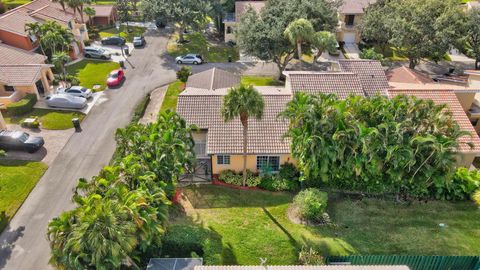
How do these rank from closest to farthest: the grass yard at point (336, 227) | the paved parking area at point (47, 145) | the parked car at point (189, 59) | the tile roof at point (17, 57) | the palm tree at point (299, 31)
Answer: the grass yard at point (336, 227)
the paved parking area at point (47, 145)
the palm tree at point (299, 31)
the tile roof at point (17, 57)
the parked car at point (189, 59)

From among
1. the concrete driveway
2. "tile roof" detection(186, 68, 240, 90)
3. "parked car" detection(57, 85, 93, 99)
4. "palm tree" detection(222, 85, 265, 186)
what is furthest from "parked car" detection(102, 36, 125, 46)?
"palm tree" detection(222, 85, 265, 186)

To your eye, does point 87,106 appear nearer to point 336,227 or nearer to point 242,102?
point 242,102

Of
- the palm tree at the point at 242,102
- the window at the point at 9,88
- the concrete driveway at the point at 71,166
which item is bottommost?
the concrete driveway at the point at 71,166

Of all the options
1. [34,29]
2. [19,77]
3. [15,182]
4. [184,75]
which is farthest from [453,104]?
[34,29]

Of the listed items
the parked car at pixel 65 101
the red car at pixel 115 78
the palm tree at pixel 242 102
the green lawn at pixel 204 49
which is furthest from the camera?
the green lawn at pixel 204 49

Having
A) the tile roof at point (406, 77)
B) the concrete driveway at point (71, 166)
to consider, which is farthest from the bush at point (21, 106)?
the tile roof at point (406, 77)

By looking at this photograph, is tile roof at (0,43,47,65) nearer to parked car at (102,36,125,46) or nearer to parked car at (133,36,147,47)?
parked car at (102,36,125,46)

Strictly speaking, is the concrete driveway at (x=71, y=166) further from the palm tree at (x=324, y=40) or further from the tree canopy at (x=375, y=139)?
the palm tree at (x=324, y=40)

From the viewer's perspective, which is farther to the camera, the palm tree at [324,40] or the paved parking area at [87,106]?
the palm tree at [324,40]
